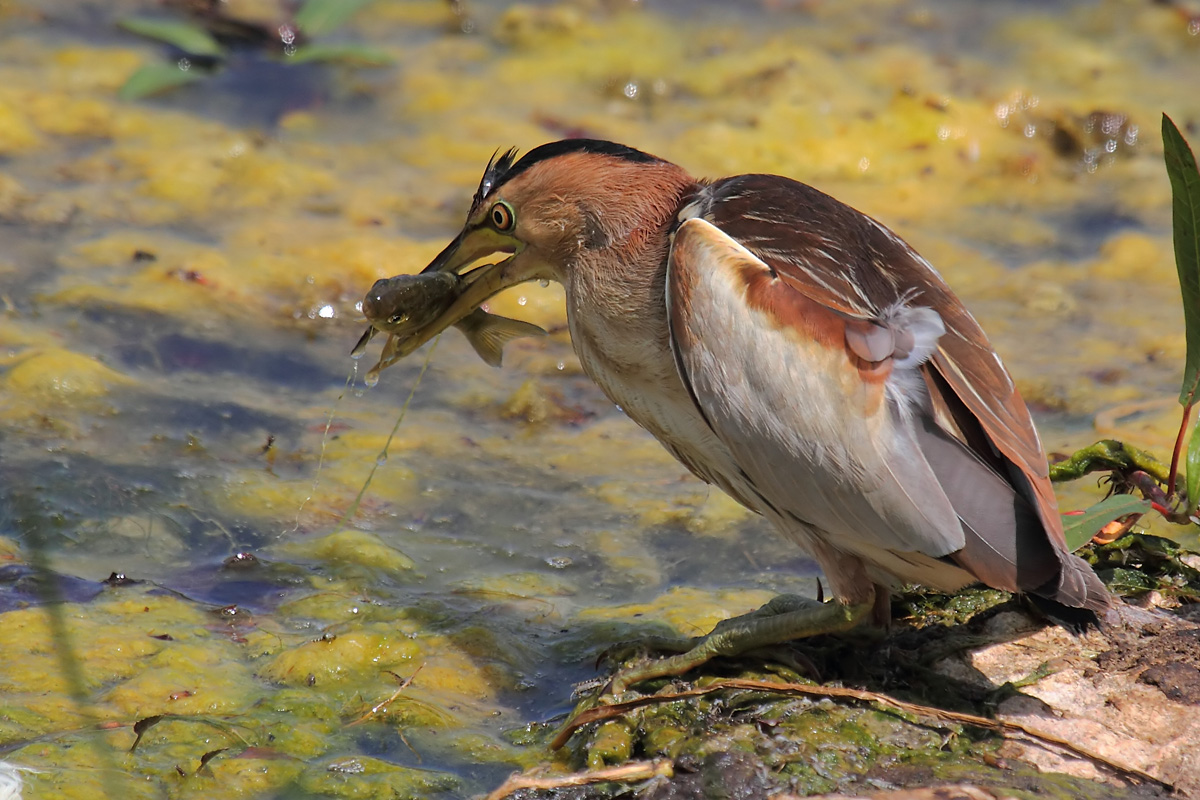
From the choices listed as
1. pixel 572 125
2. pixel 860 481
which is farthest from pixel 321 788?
pixel 572 125

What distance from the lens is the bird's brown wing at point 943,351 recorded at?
2799 mm

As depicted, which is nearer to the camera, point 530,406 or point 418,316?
point 418,316

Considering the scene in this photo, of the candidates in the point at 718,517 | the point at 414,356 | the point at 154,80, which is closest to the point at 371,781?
the point at 718,517

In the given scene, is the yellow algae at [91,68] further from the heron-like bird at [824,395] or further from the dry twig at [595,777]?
the dry twig at [595,777]

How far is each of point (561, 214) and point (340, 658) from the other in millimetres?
1316

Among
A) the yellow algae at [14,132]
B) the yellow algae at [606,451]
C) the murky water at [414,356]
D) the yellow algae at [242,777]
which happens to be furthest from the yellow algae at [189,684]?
the yellow algae at [14,132]

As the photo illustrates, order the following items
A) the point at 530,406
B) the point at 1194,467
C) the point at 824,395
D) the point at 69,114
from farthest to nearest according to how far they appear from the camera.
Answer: the point at 69,114 → the point at 530,406 → the point at 1194,467 → the point at 824,395

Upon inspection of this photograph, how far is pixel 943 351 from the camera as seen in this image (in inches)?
117

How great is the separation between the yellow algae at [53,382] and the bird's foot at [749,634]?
2494 millimetres

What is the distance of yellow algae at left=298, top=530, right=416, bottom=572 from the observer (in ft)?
13.3

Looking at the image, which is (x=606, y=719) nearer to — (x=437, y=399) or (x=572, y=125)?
(x=437, y=399)

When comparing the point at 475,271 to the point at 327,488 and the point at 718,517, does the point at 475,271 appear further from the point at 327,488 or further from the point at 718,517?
the point at 718,517

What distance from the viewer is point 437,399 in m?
5.12

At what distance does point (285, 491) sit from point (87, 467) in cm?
64
